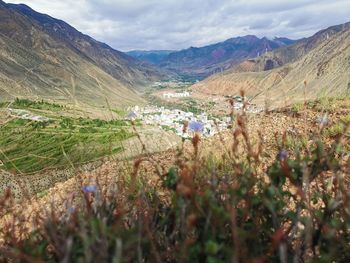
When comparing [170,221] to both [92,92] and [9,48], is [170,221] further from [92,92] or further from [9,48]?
[9,48]

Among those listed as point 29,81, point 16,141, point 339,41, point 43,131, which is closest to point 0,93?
point 29,81

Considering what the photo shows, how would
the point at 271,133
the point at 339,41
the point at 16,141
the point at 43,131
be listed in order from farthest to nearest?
the point at 339,41, the point at 43,131, the point at 16,141, the point at 271,133

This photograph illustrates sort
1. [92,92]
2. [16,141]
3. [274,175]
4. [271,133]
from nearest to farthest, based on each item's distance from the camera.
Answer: [274,175]
[271,133]
[16,141]
[92,92]

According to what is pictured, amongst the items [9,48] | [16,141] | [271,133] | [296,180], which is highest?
[9,48]

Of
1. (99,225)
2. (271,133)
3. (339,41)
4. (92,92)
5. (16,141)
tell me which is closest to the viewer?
(99,225)

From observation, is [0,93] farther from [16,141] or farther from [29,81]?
[16,141]

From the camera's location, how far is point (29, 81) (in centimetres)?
15862

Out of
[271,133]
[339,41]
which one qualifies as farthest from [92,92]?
[271,133]

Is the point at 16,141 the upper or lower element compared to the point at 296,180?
lower

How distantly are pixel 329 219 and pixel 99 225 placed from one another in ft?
4.98

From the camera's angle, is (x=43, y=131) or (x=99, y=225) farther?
(x=43, y=131)

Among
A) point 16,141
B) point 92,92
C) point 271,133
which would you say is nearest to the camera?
point 271,133

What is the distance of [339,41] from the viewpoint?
516ft

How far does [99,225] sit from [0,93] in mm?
131467
